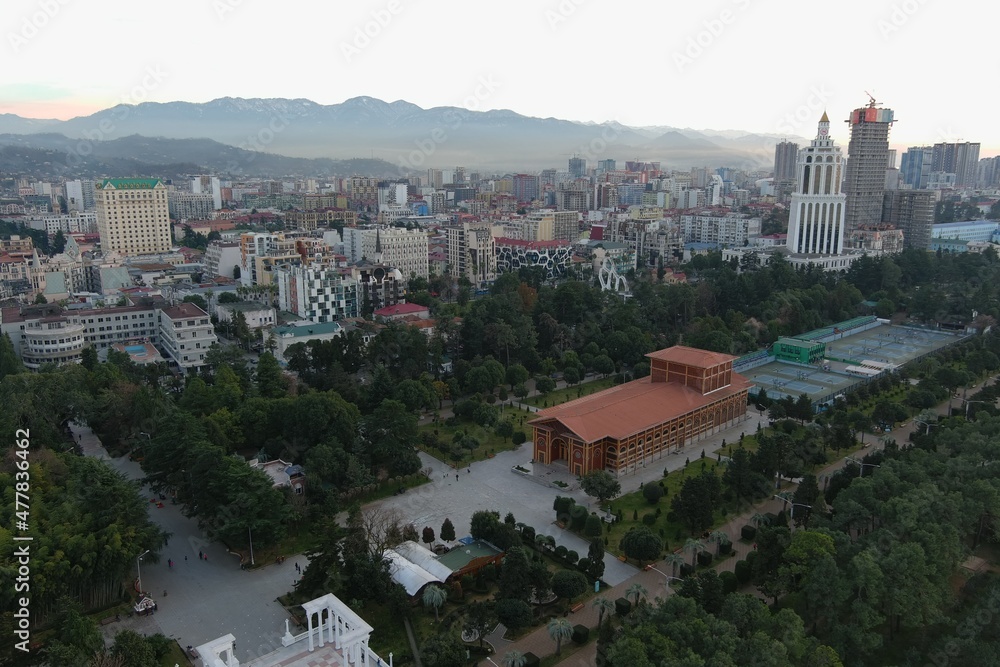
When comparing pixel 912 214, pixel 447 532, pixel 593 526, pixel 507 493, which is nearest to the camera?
pixel 447 532

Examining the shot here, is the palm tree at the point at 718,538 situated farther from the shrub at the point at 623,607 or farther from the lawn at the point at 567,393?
the lawn at the point at 567,393

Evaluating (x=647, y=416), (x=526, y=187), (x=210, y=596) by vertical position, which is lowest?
(x=210, y=596)

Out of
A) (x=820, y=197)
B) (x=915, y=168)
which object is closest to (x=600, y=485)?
(x=820, y=197)

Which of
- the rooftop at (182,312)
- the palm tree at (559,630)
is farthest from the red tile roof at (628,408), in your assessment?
the rooftop at (182,312)

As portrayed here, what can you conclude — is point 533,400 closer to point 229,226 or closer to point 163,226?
point 163,226

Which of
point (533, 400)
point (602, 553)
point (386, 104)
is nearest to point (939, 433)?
point (602, 553)

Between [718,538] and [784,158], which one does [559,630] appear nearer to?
[718,538]
